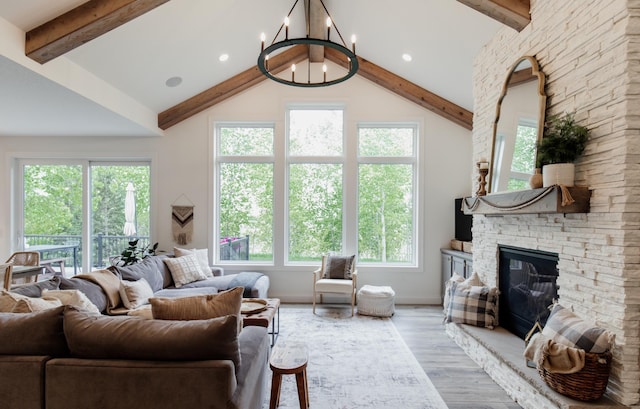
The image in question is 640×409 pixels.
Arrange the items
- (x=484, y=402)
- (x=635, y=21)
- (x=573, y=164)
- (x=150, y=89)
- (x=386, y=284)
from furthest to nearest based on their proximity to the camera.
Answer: (x=386, y=284), (x=150, y=89), (x=484, y=402), (x=573, y=164), (x=635, y=21)

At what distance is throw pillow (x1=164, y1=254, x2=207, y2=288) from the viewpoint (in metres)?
4.41

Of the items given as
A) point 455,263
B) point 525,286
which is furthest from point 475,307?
point 455,263

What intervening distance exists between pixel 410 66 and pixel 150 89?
345 cm

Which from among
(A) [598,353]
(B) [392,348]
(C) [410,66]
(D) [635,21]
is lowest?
(B) [392,348]

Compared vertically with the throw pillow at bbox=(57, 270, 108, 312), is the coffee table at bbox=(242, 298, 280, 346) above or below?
below

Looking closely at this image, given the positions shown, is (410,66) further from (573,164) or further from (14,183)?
(14,183)

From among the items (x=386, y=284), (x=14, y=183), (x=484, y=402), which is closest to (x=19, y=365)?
(x=484, y=402)

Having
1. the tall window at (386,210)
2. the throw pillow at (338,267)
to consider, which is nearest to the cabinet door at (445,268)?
the tall window at (386,210)

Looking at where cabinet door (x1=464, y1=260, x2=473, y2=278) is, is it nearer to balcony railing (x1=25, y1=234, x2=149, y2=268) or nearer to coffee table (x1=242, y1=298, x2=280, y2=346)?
coffee table (x1=242, y1=298, x2=280, y2=346)

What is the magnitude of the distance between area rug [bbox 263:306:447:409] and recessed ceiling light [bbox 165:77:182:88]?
3424mm

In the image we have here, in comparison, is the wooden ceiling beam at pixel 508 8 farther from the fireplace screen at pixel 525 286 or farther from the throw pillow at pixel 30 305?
Result: the throw pillow at pixel 30 305

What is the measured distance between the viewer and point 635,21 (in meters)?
2.00

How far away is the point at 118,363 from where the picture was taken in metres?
1.55

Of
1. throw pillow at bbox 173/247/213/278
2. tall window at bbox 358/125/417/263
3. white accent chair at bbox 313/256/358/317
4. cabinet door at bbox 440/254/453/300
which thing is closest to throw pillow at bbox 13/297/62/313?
throw pillow at bbox 173/247/213/278
